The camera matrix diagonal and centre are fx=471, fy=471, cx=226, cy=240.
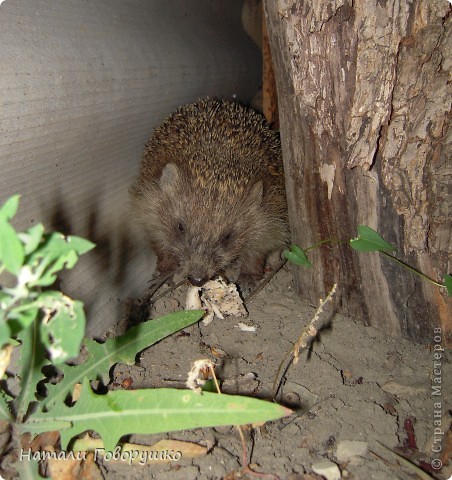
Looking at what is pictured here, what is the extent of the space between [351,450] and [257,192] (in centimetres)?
218

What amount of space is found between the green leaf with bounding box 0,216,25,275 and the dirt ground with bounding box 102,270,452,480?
1130 millimetres

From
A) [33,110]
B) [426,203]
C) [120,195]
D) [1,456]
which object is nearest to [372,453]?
[426,203]

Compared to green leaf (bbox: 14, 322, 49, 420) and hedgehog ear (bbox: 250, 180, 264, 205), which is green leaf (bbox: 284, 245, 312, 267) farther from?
green leaf (bbox: 14, 322, 49, 420)

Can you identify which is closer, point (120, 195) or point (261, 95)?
point (120, 195)

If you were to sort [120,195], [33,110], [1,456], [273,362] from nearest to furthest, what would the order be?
[1,456], [33,110], [273,362], [120,195]

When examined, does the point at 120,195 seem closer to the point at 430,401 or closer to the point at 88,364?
the point at 88,364

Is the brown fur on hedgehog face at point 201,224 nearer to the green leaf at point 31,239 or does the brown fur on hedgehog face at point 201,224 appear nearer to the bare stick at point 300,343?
the bare stick at point 300,343

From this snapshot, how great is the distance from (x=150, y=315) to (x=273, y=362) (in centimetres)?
96

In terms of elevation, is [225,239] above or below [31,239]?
below

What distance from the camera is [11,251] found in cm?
102

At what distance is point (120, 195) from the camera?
3.29m

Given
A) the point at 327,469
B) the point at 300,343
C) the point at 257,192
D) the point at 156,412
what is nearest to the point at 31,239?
the point at 156,412

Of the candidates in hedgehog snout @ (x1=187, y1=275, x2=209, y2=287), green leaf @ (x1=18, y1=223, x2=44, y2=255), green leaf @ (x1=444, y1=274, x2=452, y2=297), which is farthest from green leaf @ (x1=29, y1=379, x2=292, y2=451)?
hedgehog snout @ (x1=187, y1=275, x2=209, y2=287)

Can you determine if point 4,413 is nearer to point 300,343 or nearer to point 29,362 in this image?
point 29,362
